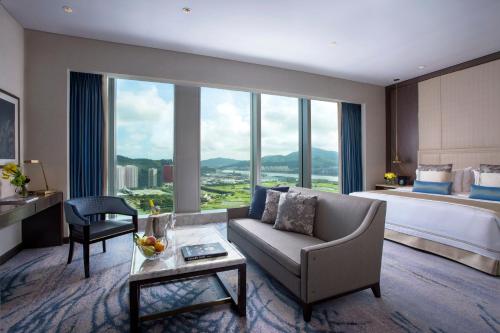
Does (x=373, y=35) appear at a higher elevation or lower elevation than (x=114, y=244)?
higher

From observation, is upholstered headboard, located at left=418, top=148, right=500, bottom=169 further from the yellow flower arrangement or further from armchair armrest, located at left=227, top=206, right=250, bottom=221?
armchair armrest, located at left=227, top=206, right=250, bottom=221

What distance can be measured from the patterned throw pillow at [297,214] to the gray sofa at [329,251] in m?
0.07

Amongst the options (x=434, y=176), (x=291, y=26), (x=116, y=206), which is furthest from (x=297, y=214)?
(x=434, y=176)

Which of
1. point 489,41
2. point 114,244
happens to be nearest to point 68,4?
point 114,244

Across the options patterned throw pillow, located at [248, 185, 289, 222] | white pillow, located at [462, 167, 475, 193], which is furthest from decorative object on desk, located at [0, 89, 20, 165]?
white pillow, located at [462, 167, 475, 193]

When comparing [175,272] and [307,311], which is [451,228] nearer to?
[307,311]

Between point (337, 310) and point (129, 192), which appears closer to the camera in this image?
point (337, 310)

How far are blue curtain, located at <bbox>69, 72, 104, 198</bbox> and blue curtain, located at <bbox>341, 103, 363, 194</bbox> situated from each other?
185 inches

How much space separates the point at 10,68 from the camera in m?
3.09

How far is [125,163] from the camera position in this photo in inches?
170

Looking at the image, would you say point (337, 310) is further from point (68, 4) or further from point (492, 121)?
point (492, 121)

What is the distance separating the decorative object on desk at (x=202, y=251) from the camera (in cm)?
195

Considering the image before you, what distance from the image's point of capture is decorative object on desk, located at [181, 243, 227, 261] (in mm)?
1950

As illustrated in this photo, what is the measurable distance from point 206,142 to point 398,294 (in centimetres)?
364
